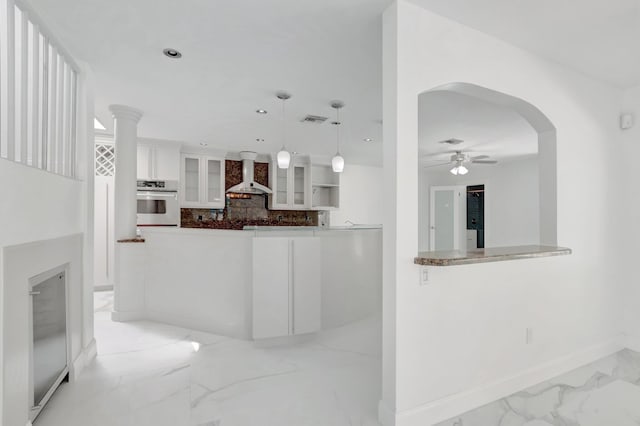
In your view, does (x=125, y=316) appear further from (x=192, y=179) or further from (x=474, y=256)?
(x=474, y=256)

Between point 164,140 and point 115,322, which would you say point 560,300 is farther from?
point 164,140

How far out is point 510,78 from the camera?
233cm

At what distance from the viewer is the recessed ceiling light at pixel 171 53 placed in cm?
242

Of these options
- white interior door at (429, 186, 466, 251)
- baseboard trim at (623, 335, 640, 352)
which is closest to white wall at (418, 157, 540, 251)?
white interior door at (429, 186, 466, 251)

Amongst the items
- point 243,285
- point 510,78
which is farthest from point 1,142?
point 510,78

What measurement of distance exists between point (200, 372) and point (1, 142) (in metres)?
1.94

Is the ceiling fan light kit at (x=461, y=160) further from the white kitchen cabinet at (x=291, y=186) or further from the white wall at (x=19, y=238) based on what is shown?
the white wall at (x=19, y=238)

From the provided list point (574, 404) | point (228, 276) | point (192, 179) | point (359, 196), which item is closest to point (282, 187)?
point (192, 179)

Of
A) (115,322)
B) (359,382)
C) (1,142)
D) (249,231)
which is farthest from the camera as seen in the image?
(115,322)

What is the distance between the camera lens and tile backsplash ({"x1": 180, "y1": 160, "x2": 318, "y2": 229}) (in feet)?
19.5

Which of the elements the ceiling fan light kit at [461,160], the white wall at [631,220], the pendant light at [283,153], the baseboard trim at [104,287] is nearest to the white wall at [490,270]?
the white wall at [631,220]

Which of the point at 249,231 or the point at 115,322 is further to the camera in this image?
the point at 115,322

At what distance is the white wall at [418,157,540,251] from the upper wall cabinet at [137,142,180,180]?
5757 millimetres

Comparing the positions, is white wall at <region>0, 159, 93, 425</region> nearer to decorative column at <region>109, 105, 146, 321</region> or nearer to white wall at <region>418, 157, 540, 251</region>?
decorative column at <region>109, 105, 146, 321</region>
